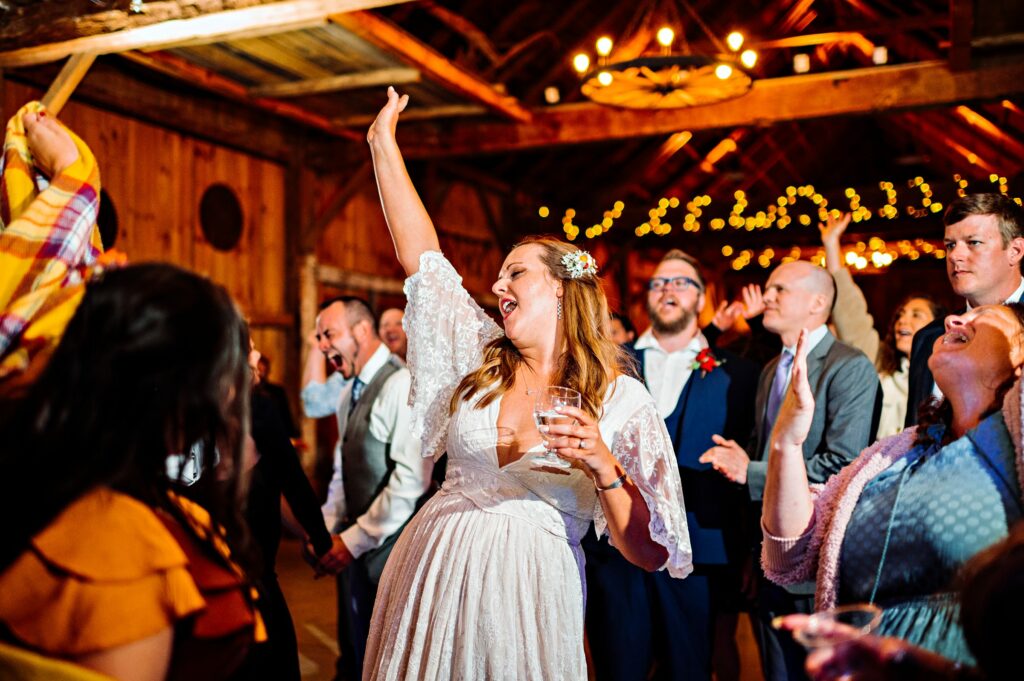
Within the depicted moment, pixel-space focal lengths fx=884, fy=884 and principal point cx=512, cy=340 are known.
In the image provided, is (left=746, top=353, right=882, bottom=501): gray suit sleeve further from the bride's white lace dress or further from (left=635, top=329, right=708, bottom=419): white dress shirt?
the bride's white lace dress

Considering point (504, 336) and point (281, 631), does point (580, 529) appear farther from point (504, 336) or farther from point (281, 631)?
point (281, 631)

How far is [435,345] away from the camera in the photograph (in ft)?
7.70

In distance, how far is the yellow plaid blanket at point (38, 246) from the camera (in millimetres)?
1355

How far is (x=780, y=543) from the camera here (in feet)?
6.56

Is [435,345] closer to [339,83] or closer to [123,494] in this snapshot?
[123,494]

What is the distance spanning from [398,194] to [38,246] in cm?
96

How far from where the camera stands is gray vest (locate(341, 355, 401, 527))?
3545 millimetres

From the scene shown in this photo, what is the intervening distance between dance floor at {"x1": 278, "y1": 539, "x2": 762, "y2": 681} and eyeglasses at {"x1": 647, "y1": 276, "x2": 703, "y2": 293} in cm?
190

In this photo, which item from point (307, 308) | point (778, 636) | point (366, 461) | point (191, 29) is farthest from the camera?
point (307, 308)

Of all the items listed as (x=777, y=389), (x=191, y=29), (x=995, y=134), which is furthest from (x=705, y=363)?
(x=995, y=134)

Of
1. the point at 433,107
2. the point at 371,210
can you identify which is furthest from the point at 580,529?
the point at 371,210

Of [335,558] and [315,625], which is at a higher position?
[335,558]

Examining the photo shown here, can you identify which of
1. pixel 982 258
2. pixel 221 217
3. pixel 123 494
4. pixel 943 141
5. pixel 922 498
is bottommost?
pixel 922 498

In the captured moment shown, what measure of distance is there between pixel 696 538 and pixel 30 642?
8.94 feet
